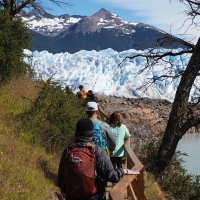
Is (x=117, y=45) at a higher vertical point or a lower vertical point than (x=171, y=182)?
higher

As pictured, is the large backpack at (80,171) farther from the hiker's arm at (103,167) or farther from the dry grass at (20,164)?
the dry grass at (20,164)

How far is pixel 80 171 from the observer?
331 centimetres

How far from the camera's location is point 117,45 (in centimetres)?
8812

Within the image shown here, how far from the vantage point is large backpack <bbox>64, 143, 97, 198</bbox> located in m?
3.32

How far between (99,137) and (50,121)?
4.50 m

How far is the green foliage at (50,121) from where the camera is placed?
8.06m

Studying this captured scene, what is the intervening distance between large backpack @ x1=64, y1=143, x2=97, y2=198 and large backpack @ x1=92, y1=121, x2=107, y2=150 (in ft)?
4.10

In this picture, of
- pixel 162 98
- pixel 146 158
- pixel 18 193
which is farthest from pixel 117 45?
pixel 18 193

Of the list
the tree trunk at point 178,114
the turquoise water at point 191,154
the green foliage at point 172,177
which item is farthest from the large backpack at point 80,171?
the turquoise water at point 191,154

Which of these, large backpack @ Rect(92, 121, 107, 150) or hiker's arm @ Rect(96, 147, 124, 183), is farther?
large backpack @ Rect(92, 121, 107, 150)

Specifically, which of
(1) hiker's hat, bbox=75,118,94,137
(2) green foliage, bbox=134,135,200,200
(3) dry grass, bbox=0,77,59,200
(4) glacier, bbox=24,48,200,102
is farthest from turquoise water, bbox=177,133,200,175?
(4) glacier, bbox=24,48,200,102

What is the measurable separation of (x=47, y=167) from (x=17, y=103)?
316 cm

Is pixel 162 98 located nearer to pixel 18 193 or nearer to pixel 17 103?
pixel 17 103

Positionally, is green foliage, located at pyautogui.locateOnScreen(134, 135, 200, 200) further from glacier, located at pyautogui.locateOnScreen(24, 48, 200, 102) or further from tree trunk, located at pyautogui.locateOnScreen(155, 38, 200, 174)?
glacier, located at pyautogui.locateOnScreen(24, 48, 200, 102)
